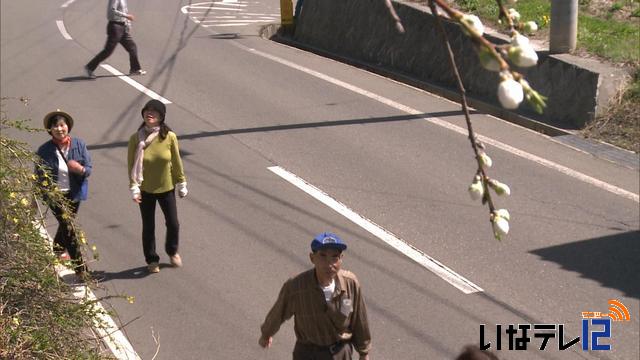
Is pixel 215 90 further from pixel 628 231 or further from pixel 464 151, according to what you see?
pixel 628 231

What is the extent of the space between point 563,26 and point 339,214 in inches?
254

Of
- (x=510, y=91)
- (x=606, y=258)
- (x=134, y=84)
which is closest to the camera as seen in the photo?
(x=510, y=91)

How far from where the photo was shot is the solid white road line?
8.94m

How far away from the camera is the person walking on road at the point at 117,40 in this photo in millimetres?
17625

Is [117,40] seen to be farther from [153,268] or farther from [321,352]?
[321,352]

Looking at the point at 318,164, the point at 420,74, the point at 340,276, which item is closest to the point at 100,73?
the point at 420,74

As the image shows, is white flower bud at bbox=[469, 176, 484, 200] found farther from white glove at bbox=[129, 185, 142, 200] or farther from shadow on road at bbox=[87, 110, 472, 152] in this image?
shadow on road at bbox=[87, 110, 472, 152]

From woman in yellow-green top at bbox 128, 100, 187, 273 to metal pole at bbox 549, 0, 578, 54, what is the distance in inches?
327

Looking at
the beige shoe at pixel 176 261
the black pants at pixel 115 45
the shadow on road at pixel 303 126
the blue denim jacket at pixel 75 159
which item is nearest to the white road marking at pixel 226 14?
the black pants at pixel 115 45

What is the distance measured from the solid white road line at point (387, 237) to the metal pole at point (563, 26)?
18.6 feet

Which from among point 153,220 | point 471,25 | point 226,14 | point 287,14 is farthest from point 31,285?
point 226,14

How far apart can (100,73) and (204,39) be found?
13.4 ft

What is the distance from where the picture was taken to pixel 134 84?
1700cm

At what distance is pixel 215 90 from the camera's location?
16.4 m
